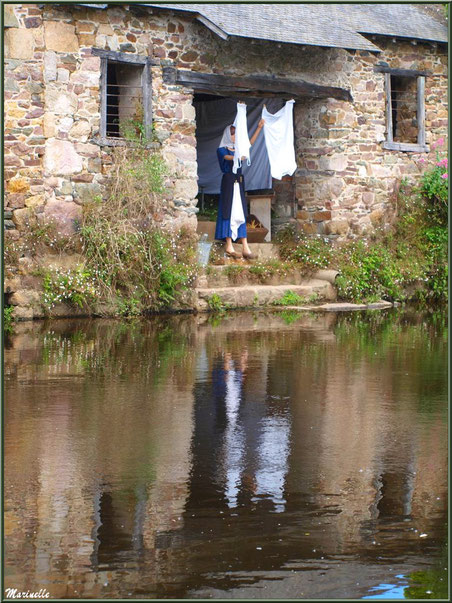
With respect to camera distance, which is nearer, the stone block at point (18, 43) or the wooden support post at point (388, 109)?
the stone block at point (18, 43)

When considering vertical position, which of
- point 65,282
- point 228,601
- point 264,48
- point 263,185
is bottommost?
point 228,601

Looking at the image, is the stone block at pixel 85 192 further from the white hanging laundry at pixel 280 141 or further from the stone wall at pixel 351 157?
the stone wall at pixel 351 157

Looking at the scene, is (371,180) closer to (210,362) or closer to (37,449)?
(210,362)

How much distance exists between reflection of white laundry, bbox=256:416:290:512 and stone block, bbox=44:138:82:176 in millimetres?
9032

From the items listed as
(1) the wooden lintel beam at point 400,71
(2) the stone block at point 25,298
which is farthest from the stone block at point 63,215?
(1) the wooden lintel beam at point 400,71

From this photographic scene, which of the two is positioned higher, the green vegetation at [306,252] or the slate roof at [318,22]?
the slate roof at [318,22]

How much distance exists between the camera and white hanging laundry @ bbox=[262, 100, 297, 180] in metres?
19.3

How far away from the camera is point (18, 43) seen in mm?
16031

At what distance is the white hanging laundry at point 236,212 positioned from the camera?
19094 millimetres

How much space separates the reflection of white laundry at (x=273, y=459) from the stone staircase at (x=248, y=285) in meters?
8.79

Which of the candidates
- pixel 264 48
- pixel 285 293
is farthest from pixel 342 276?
pixel 264 48

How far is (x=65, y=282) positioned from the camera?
1566cm

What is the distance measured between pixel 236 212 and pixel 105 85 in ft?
12.4

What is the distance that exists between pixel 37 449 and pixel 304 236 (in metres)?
13.6
